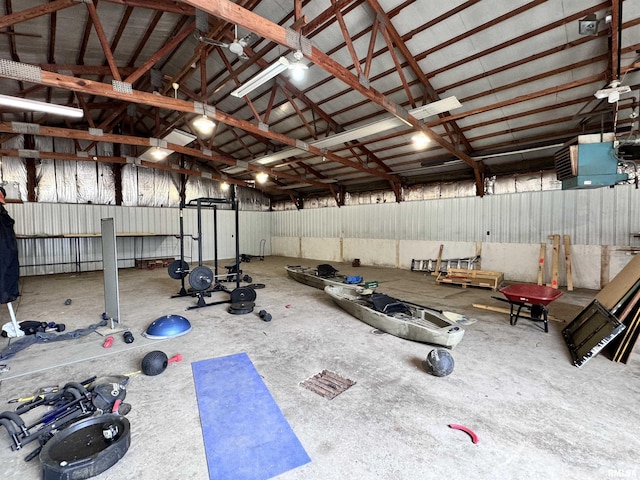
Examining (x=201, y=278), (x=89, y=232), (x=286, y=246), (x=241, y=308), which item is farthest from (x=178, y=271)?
(x=286, y=246)

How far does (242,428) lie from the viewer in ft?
8.60

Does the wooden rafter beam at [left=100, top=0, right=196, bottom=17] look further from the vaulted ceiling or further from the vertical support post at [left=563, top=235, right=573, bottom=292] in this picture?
the vertical support post at [left=563, top=235, right=573, bottom=292]

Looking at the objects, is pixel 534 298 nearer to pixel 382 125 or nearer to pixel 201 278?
pixel 382 125

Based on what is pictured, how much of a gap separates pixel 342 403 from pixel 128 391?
2.43 metres

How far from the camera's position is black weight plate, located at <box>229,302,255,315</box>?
6031 mm

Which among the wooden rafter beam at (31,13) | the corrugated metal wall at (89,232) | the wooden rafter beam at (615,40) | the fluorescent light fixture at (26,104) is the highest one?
the wooden rafter beam at (31,13)

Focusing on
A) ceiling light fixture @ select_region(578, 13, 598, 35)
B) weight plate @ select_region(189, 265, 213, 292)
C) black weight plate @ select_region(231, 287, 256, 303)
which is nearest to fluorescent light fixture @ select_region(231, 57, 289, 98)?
weight plate @ select_region(189, 265, 213, 292)

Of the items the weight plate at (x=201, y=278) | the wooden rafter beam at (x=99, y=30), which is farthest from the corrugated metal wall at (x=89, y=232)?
the wooden rafter beam at (x=99, y=30)

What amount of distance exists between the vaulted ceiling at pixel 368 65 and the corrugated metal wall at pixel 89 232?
273cm

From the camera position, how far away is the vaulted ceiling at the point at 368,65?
518 cm

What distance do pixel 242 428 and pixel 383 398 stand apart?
1.47 m

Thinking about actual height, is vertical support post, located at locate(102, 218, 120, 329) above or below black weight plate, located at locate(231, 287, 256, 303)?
above

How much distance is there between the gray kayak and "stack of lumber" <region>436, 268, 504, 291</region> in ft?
14.3

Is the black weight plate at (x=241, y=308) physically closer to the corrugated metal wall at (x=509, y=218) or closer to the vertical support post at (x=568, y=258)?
the corrugated metal wall at (x=509, y=218)
